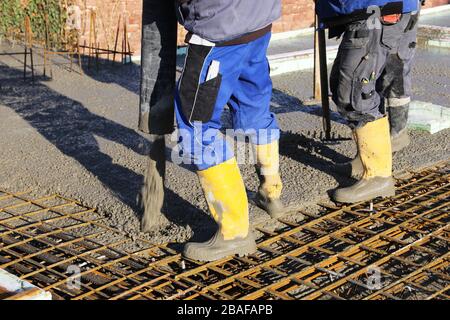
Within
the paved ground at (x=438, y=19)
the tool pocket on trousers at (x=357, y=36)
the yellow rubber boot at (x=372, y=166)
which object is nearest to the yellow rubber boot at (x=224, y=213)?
the yellow rubber boot at (x=372, y=166)

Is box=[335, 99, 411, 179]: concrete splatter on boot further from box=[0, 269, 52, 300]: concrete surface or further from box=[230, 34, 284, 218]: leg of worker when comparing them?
box=[0, 269, 52, 300]: concrete surface

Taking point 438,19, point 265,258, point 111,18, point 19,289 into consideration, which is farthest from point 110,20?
point 19,289

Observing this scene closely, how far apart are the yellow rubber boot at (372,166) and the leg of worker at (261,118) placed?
507 millimetres

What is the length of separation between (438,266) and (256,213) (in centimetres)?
120

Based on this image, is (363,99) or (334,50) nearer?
(363,99)

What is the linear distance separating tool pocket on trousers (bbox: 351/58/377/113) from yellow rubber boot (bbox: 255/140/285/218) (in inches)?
24.2

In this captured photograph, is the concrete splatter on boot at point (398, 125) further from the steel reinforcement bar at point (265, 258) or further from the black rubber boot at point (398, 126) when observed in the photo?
the steel reinforcement bar at point (265, 258)

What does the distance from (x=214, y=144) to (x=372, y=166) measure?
138 cm

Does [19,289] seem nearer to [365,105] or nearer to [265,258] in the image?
[265,258]

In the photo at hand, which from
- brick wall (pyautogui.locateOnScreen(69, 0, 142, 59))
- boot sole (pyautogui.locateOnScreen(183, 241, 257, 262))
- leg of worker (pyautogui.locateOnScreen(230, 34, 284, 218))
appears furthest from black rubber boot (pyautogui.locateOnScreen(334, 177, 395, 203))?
brick wall (pyautogui.locateOnScreen(69, 0, 142, 59))

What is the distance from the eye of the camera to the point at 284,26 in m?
12.1

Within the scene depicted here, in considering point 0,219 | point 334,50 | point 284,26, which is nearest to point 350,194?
point 0,219

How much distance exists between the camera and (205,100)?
156 inches

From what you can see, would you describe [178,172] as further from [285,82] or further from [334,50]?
[334,50]
